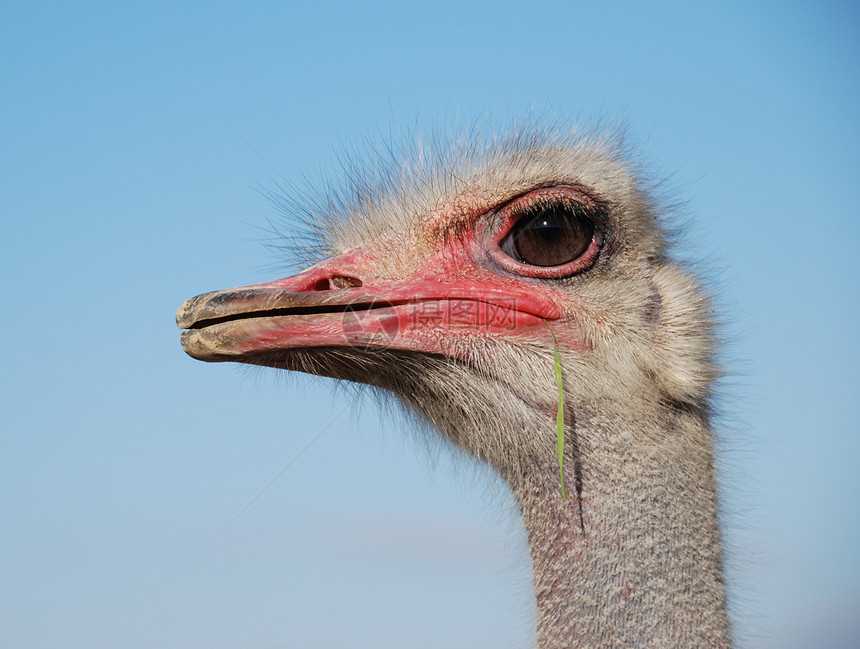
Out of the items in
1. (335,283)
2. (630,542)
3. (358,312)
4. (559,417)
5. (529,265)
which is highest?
(529,265)

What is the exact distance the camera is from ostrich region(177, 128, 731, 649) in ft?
10.9

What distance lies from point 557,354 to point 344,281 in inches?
28.4

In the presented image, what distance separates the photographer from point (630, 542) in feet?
11.1

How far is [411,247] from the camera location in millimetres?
3732

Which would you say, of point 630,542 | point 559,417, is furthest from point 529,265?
point 630,542

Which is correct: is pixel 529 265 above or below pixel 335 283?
above

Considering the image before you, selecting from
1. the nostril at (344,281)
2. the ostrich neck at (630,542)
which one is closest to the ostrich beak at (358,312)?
the nostril at (344,281)

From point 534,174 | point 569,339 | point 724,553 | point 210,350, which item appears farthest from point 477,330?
point 724,553

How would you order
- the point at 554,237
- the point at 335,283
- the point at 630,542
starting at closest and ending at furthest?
the point at 630,542 < the point at 335,283 < the point at 554,237

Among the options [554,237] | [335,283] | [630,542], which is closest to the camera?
[630,542]

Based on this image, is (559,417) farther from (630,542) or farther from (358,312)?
(358,312)

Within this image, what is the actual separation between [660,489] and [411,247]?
1.14m

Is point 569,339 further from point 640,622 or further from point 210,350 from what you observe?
point 210,350

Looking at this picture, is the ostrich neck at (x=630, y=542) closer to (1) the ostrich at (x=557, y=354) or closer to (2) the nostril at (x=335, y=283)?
(1) the ostrich at (x=557, y=354)
